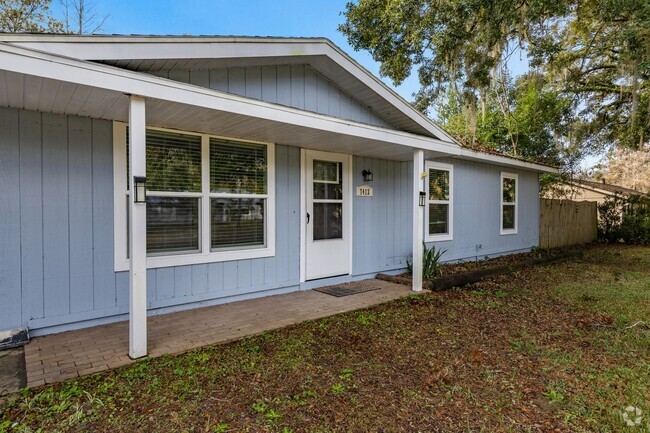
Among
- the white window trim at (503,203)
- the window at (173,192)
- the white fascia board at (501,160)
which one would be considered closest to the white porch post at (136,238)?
the window at (173,192)

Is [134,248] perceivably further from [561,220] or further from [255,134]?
[561,220]

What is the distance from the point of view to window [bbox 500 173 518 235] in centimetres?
918

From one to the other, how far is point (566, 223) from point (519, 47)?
20.5ft

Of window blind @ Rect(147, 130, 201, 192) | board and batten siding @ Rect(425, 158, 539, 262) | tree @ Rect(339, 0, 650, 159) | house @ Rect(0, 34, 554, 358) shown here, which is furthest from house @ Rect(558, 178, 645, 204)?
window blind @ Rect(147, 130, 201, 192)

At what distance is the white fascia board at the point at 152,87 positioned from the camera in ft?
8.09

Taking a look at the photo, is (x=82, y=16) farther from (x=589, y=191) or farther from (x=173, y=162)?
(x=589, y=191)

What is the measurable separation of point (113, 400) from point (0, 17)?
13.0m

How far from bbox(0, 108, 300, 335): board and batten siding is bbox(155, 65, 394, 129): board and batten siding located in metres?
1.18

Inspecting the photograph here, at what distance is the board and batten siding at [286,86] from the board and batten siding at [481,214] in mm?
2928

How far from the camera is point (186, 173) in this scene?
4371 millimetres

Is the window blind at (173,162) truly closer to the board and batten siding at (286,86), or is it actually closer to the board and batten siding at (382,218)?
the board and batten siding at (286,86)

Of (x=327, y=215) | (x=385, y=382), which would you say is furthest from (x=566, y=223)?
(x=385, y=382)

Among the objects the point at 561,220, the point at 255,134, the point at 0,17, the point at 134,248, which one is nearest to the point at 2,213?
the point at 134,248

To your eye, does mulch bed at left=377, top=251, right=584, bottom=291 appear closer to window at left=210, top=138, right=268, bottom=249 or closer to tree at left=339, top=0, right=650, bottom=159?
window at left=210, top=138, right=268, bottom=249
